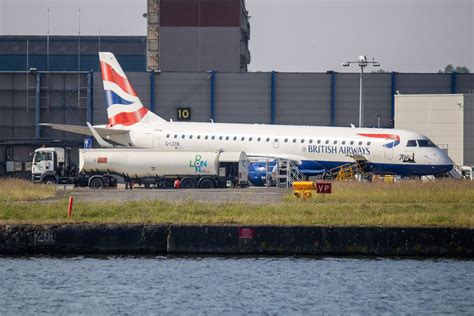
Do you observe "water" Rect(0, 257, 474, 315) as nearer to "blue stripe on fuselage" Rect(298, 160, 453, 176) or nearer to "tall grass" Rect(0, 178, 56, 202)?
"tall grass" Rect(0, 178, 56, 202)

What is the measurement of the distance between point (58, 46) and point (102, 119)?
70784mm

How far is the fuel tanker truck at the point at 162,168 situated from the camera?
71.7 meters

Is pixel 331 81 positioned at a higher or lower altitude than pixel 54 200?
higher

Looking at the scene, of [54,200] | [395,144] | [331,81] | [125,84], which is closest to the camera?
[54,200]

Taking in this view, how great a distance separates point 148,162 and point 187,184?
9.12 ft

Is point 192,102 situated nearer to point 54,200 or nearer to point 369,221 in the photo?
point 54,200

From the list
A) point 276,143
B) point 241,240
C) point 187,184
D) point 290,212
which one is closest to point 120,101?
point 276,143

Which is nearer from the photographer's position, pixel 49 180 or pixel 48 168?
pixel 49 180

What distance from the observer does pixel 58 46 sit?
169 meters

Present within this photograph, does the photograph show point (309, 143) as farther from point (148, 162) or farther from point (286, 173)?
point (148, 162)

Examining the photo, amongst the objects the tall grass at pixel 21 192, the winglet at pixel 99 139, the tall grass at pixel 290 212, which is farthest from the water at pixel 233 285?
the winglet at pixel 99 139

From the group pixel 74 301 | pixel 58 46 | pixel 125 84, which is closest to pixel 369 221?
pixel 74 301

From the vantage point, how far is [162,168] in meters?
71.9

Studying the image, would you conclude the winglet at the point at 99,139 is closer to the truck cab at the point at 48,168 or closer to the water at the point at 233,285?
the truck cab at the point at 48,168
